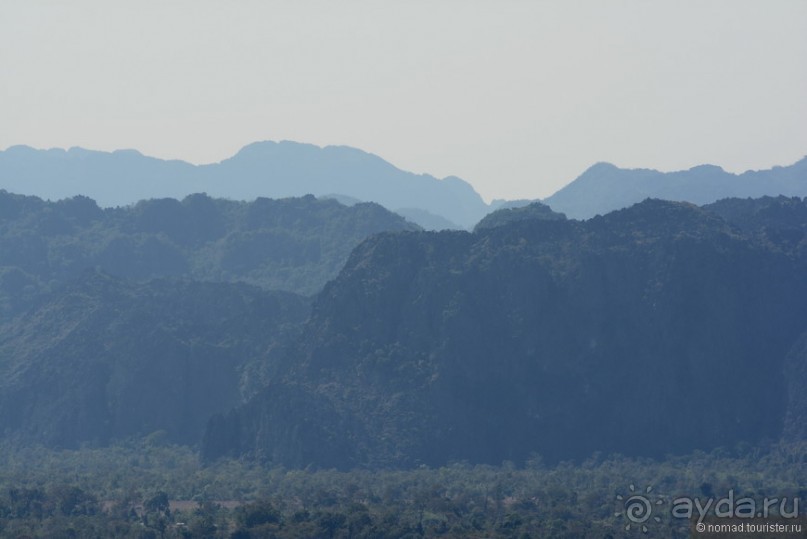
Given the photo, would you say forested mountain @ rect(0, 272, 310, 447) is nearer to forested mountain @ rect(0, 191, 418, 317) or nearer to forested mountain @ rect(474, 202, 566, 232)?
forested mountain @ rect(474, 202, 566, 232)

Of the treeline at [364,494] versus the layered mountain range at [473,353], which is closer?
the treeline at [364,494]

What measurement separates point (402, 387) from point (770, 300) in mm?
25201

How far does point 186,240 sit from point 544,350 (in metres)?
65.0

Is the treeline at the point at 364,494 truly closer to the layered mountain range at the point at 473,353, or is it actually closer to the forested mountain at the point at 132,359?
the layered mountain range at the point at 473,353

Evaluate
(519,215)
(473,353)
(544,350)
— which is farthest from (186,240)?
(544,350)

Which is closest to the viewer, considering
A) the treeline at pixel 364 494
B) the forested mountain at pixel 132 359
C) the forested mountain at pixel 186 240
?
the treeline at pixel 364 494

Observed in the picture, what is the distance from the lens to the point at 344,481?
281 feet

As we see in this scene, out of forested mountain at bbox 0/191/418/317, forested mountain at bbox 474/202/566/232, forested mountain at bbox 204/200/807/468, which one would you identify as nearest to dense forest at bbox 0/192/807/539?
forested mountain at bbox 204/200/807/468

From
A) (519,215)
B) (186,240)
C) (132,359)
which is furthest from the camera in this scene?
(186,240)

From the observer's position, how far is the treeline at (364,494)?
6544 centimetres

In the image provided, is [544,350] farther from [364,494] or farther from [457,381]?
[364,494]

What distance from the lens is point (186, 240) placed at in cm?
15688

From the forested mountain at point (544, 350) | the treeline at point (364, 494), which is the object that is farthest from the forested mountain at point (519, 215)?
the treeline at point (364, 494)

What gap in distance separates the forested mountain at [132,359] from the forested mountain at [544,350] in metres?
9.07
